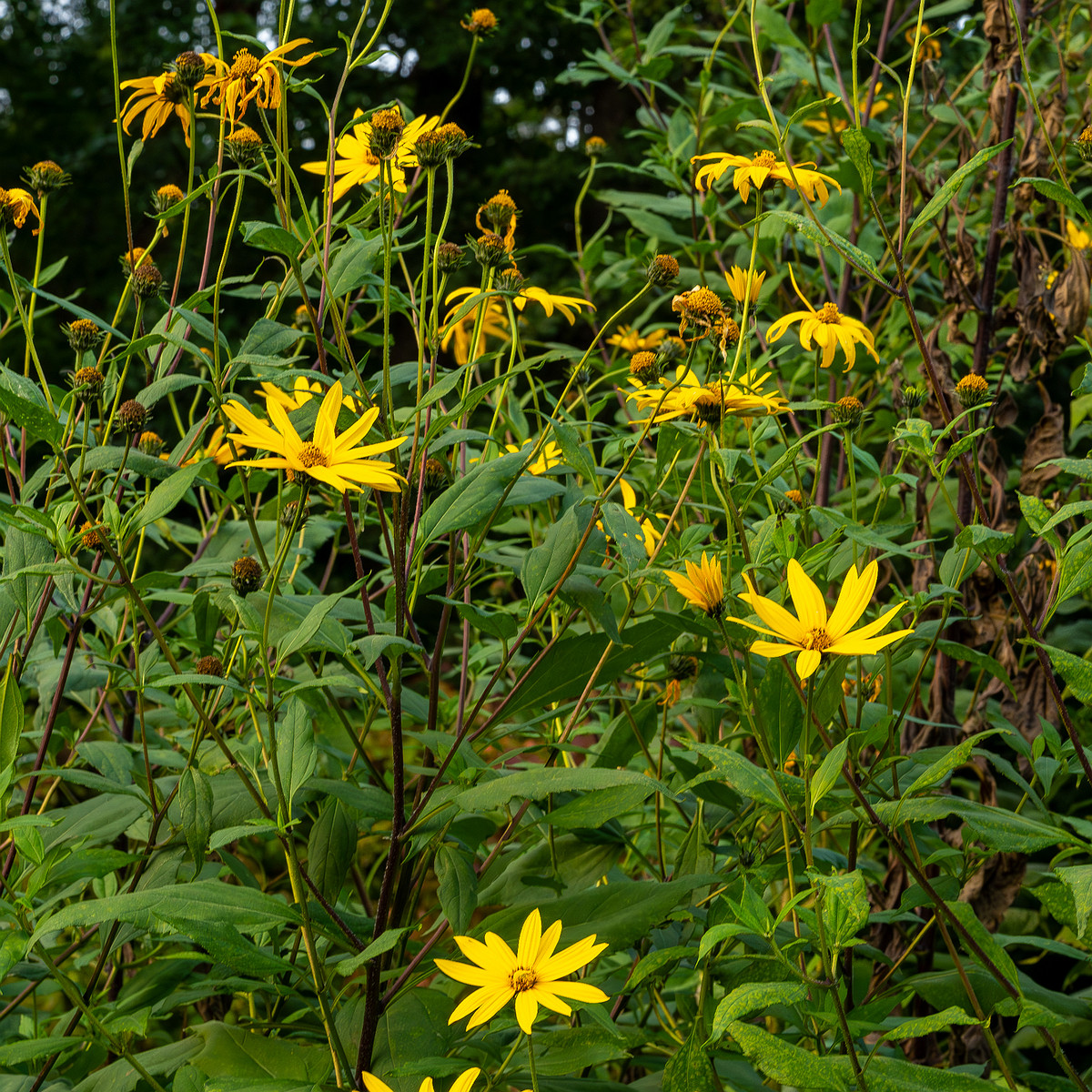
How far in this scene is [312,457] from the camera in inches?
26.6

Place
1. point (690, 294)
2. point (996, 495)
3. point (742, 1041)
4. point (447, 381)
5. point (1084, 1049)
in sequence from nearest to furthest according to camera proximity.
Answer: point (742, 1041), point (447, 381), point (690, 294), point (996, 495), point (1084, 1049)

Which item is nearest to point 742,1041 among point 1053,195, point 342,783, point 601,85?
point 342,783

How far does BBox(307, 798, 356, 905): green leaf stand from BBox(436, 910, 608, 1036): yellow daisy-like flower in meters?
0.16

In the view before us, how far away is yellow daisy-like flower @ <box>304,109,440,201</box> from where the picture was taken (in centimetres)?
85

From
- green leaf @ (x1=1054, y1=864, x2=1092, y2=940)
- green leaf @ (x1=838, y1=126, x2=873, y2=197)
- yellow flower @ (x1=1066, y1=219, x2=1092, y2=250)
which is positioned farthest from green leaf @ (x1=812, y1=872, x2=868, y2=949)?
yellow flower @ (x1=1066, y1=219, x2=1092, y2=250)

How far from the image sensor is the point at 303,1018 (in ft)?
3.22

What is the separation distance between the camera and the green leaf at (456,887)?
714 mm

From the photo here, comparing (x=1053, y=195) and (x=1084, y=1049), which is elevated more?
(x=1053, y=195)

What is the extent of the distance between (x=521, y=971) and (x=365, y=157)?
2.31 feet

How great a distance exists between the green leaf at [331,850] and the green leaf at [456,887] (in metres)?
0.08

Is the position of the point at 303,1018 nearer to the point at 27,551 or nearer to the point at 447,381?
the point at 27,551

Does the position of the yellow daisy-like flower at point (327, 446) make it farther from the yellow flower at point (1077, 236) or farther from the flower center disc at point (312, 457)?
the yellow flower at point (1077, 236)

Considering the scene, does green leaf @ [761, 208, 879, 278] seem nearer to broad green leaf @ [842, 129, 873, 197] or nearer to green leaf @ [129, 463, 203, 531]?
broad green leaf @ [842, 129, 873, 197]

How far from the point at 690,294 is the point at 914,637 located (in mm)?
317
